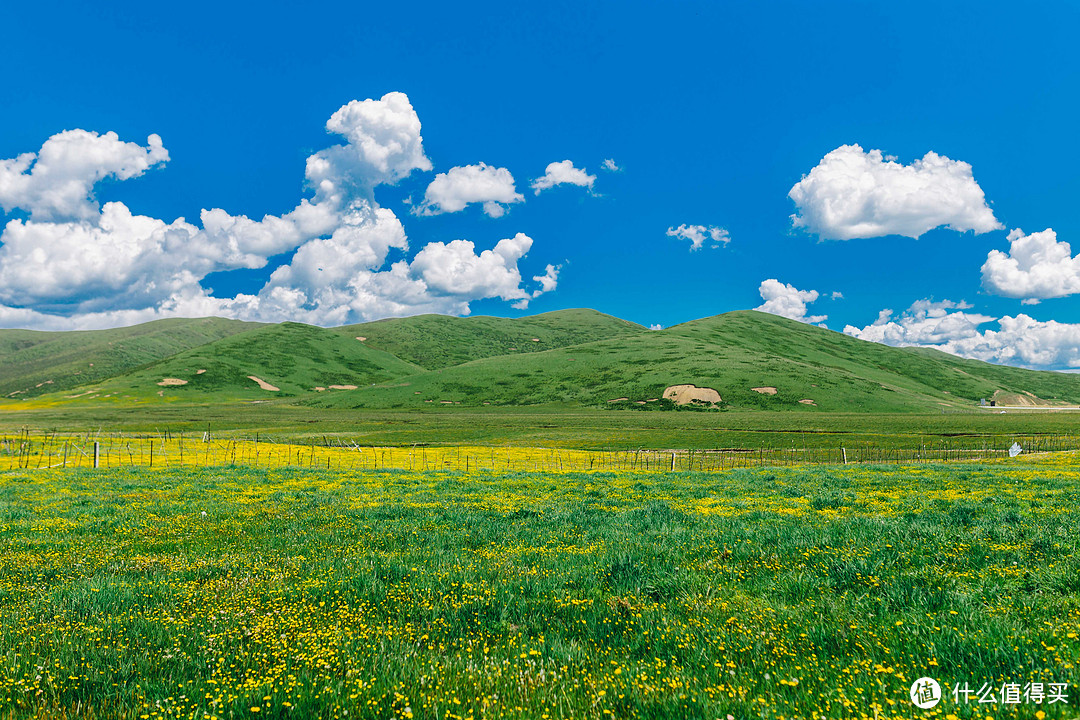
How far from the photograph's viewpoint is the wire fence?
48344mm

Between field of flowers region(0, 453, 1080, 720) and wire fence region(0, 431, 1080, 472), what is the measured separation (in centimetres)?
3161

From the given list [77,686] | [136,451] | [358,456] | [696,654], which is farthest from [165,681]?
[136,451]

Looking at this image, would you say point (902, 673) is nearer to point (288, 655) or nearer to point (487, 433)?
point (288, 655)

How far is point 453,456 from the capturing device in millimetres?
61938

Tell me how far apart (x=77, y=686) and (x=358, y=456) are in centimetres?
5688

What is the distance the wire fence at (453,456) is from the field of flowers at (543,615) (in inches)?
1244

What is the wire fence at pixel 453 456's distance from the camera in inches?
1903

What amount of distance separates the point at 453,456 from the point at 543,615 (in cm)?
5609
